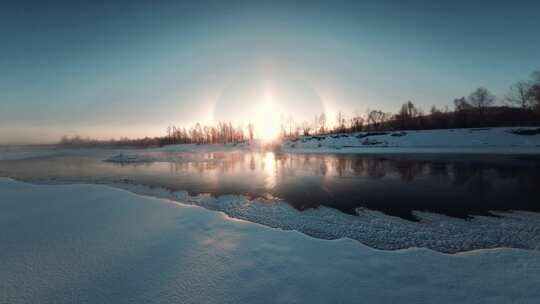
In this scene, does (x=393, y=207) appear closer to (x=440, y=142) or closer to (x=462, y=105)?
(x=440, y=142)

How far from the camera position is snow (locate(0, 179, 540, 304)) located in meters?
2.81

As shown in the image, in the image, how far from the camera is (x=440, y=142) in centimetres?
4128

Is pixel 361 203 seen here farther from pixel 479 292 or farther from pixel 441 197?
pixel 479 292

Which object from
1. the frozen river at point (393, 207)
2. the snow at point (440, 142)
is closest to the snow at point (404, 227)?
the frozen river at point (393, 207)

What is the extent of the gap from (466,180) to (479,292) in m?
11.7

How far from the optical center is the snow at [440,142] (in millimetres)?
34291

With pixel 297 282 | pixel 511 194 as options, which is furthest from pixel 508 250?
pixel 511 194

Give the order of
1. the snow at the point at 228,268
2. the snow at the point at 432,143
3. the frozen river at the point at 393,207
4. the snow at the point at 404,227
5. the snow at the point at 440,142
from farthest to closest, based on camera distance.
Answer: the snow at the point at 440,142, the snow at the point at 432,143, the frozen river at the point at 393,207, the snow at the point at 404,227, the snow at the point at 228,268

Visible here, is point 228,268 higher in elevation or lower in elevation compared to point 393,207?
higher

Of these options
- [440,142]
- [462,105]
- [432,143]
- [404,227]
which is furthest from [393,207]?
[462,105]

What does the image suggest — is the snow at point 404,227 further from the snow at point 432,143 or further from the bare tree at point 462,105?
the bare tree at point 462,105

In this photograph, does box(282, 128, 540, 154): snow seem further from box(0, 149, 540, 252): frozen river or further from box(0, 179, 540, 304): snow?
box(0, 179, 540, 304): snow

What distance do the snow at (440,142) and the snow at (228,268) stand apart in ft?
115

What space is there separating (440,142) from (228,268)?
168 ft
